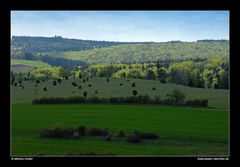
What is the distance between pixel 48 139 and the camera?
15.5 ft

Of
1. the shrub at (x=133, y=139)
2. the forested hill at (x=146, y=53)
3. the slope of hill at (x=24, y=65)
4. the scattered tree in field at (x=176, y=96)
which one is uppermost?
the forested hill at (x=146, y=53)

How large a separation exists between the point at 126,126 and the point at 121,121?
47 mm

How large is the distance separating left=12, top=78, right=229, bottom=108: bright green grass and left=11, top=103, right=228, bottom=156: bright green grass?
0.26ft

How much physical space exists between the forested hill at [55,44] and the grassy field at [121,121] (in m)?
0.23

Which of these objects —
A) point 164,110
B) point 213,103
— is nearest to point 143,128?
point 164,110

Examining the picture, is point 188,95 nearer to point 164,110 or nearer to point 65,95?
point 164,110

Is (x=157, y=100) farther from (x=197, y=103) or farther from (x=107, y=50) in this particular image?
(x=107, y=50)

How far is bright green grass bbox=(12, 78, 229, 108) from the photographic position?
481cm

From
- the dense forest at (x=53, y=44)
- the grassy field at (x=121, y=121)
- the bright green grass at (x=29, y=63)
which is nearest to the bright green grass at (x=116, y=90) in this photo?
the grassy field at (x=121, y=121)

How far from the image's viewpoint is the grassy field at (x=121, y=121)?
471 cm

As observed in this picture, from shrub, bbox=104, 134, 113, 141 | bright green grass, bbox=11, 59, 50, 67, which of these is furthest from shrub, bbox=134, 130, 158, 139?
bright green grass, bbox=11, 59, 50, 67

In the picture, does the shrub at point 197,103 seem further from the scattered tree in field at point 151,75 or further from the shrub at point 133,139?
the shrub at point 133,139
